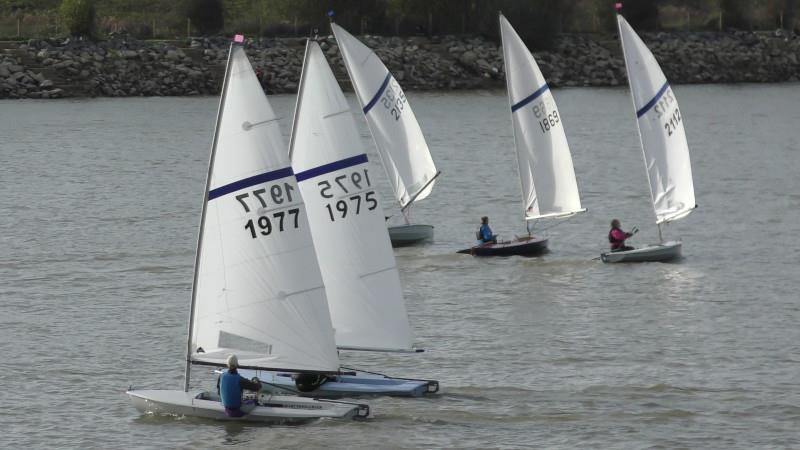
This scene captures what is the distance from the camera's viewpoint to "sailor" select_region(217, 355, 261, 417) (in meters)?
27.2

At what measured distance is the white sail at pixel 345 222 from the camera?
1181 inches

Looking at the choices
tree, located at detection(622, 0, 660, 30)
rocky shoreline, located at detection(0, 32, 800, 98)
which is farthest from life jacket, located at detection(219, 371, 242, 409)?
tree, located at detection(622, 0, 660, 30)

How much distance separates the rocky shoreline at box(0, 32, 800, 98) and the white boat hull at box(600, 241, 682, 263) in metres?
65.8

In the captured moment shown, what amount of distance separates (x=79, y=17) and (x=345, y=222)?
281 ft

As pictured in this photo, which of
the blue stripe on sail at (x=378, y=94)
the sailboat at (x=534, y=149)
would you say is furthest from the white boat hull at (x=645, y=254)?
the blue stripe on sail at (x=378, y=94)

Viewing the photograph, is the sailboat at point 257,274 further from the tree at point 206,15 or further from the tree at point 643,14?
the tree at point 643,14

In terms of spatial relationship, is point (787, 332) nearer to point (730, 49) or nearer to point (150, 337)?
point (150, 337)

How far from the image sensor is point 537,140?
1885 inches

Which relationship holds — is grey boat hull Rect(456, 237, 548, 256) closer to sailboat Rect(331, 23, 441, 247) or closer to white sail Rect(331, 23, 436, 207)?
sailboat Rect(331, 23, 441, 247)

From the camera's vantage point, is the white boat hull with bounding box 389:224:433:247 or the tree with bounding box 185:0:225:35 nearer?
the white boat hull with bounding box 389:224:433:247

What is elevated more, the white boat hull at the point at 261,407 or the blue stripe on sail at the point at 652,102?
the blue stripe on sail at the point at 652,102

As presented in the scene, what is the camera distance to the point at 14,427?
29.5 meters

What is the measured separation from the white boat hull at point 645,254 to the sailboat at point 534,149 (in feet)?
8.08

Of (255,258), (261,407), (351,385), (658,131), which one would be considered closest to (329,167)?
(255,258)
